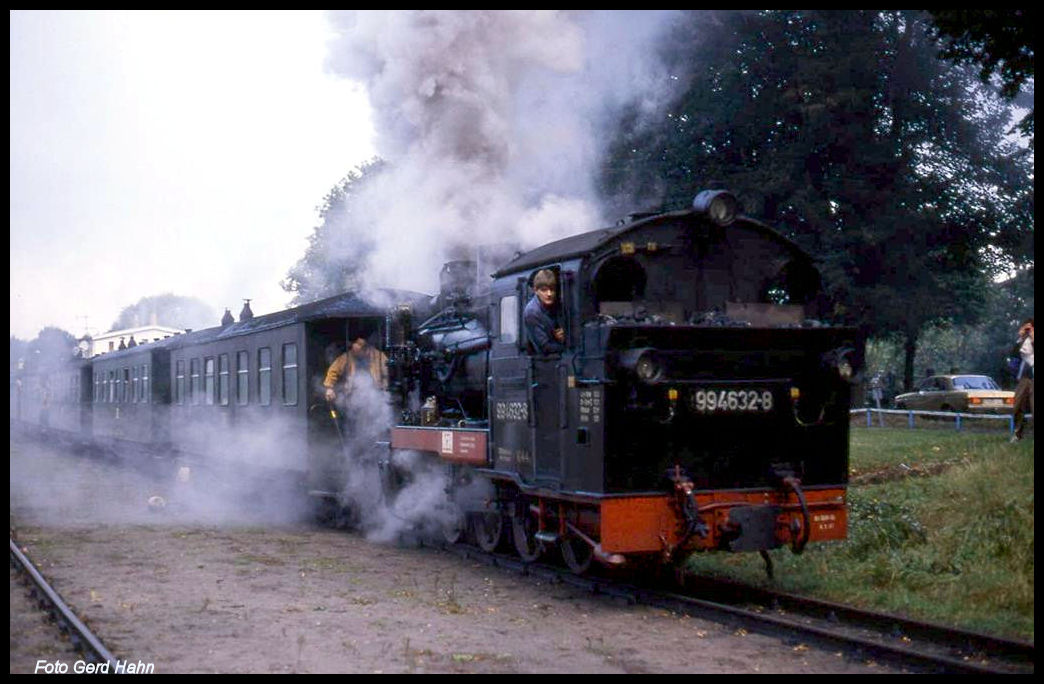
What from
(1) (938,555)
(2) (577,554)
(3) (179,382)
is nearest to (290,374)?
(2) (577,554)

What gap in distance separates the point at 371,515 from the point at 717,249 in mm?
6122

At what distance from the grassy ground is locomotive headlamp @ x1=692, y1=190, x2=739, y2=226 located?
2.98 m

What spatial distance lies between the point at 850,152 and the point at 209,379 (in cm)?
A: 1697

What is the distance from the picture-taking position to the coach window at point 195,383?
18.4 meters

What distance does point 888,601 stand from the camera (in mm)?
7793

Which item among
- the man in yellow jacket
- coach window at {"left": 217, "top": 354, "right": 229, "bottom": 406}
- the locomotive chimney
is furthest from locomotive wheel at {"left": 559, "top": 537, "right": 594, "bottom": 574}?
coach window at {"left": 217, "top": 354, "right": 229, "bottom": 406}

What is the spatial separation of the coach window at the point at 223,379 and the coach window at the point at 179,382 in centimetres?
266

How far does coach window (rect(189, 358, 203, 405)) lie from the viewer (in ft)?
60.2

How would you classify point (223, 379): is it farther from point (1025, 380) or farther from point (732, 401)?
point (1025, 380)

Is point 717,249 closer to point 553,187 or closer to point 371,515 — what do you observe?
point 371,515

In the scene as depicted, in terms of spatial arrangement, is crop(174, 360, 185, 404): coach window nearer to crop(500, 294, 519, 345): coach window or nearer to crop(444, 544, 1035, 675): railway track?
crop(500, 294, 519, 345): coach window

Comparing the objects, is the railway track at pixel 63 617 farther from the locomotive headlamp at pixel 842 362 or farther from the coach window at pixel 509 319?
the locomotive headlamp at pixel 842 362

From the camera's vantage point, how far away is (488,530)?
1071 cm

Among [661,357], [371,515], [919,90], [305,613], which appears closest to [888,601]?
[661,357]
